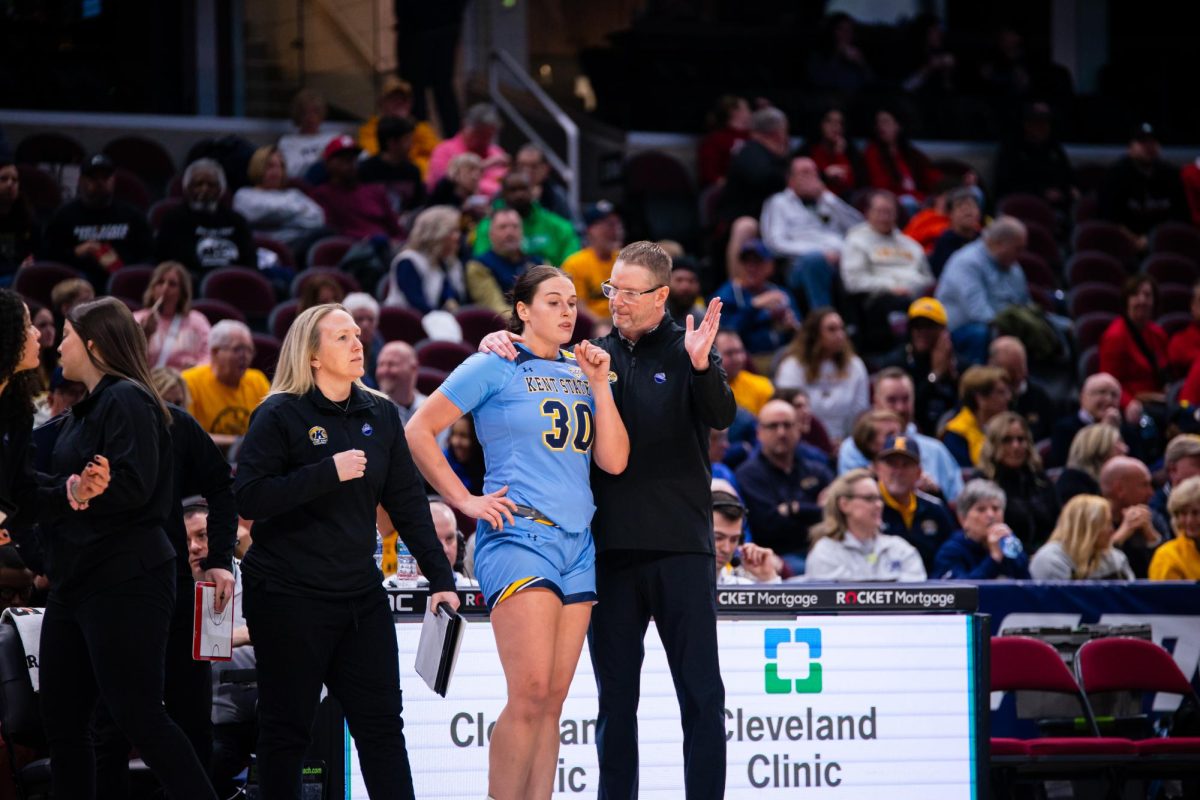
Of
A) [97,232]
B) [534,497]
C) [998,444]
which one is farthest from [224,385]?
[998,444]

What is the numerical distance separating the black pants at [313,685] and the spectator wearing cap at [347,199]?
7257 mm

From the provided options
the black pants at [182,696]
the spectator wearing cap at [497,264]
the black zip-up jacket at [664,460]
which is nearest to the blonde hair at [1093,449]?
the spectator wearing cap at [497,264]

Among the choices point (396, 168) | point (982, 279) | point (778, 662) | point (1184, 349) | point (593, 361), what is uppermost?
point (396, 168)

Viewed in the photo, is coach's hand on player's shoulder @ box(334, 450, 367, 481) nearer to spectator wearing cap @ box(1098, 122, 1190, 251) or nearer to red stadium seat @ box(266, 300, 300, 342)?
red stadium seat @ box(266, 300, 300, 342)

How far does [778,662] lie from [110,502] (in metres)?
2.46

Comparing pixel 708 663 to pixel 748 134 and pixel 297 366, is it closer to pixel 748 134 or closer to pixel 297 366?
pixel 297 366

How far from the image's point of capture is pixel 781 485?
29.4ft

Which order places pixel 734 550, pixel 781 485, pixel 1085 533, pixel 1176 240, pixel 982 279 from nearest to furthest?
1. pixel 734 550
2. pixel 1085 533
3. pixel 781 485
4. pixel 982 279
5. pixel 1176 240

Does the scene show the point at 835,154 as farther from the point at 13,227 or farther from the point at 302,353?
the point at 302,353

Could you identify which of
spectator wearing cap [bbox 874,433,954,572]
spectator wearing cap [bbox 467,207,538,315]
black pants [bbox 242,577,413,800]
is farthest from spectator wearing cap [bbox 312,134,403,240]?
black pants [bbox 242,577,413,800]

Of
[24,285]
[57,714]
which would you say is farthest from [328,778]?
[24,285]

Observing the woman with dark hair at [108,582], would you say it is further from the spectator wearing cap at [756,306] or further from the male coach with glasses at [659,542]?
the spectator wearing cap at [756,306]

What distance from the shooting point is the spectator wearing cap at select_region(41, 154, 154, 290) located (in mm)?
10281

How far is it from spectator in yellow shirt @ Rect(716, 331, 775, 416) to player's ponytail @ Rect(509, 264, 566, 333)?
15.3 feet
